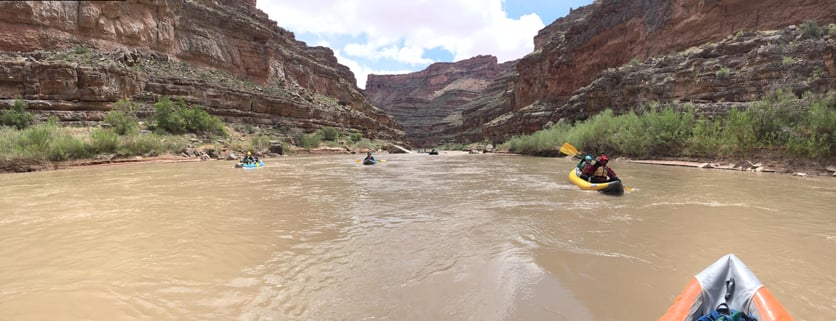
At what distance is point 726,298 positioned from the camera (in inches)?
97.3

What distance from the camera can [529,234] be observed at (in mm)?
5430

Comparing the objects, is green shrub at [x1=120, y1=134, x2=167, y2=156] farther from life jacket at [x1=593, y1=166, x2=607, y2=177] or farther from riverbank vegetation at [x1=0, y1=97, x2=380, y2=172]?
life jacket at [x1=593, y1=166, x2=607, y2=177]

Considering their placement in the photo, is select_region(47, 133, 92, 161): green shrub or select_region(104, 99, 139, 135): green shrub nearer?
select_region(47, 133, 92, 161): green shrub

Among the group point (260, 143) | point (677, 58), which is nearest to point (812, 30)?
point (677, 58)

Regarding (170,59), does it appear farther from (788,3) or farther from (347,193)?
(788,3)

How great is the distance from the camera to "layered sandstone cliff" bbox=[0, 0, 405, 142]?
24.5m

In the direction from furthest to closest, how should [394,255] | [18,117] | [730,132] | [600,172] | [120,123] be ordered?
[120,123], [18,117], [730,132], [600,172], [394,255]

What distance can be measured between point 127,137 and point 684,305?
27.4 m

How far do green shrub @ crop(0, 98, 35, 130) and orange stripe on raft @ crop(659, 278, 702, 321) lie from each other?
3222cm

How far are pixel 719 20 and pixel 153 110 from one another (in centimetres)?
4855

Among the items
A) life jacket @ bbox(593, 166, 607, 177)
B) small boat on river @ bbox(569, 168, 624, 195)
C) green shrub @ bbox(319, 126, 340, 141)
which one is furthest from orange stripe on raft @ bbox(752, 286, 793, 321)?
green shrub @ bbox(319, 126, 340, 141)

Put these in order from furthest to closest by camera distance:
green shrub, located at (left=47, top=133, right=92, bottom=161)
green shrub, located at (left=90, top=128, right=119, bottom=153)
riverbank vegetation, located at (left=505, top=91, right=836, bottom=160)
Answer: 1. green shrub, located at (left=90, top=128, right=119, bottom=153)
2. green shrub, located at (left=47, top=133, right=92, bottom=161)
3. riverbank vegetation, located at (left=505, top=91, right=836, bottom=160)

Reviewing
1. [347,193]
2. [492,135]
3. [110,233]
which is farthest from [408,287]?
[492,135]

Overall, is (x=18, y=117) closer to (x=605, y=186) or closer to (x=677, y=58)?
(x=605, y=186)
